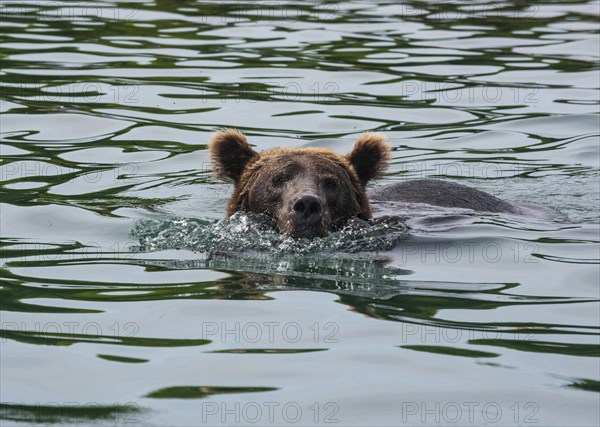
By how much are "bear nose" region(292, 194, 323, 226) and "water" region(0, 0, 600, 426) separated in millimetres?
229

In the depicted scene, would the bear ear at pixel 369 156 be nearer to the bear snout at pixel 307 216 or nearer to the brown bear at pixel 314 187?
the brown bear at pixel 314 187

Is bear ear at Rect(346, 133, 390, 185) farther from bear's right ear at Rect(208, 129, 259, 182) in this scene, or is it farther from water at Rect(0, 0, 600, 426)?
bear's right ear at Rect(208, 129, 259, 182)

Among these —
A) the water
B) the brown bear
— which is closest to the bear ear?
the brown bear

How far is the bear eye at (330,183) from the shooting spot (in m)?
10.0

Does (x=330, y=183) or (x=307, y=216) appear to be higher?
(x=330, y=183)

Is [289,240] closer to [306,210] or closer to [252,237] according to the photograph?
[306,210]

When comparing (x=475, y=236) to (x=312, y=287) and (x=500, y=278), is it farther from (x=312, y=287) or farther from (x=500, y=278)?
(x=312, y=287)

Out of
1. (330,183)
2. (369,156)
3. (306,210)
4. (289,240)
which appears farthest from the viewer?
(369,156)

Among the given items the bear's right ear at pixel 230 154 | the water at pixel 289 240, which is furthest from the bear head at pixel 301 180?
the water at pixel 289 240

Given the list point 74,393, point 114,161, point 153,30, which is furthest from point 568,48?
point 74,393

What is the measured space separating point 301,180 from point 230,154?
115 cm

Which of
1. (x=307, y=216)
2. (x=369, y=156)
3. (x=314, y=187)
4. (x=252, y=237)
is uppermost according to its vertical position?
(x=369, y=156)

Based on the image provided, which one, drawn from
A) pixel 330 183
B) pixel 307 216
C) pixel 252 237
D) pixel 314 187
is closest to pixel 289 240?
pixel 307 216

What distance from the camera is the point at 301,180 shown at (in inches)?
391
